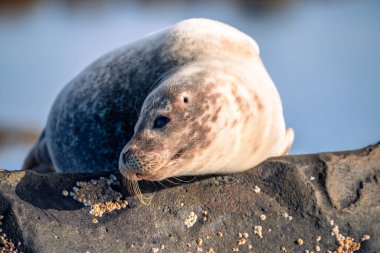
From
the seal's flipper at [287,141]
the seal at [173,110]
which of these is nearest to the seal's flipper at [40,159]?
the seal at [173,110]

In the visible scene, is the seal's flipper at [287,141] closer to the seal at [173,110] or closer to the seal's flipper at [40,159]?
the seal at [173,110]

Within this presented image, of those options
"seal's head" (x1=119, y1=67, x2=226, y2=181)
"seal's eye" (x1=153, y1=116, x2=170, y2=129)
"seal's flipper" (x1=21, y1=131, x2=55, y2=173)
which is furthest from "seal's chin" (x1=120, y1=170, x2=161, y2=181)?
"seal's flipper" (x1=21, y1=131, x2=55, y2=173)

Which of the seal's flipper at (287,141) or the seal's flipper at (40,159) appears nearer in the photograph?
the seal's flipper at (287,141)

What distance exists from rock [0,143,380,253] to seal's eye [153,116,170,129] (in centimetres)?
37

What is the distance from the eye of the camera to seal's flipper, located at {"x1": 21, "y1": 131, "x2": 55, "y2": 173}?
5945mm

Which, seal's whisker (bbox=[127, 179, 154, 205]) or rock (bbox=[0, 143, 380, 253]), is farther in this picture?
seal's whisker (bbox=[127, 179, 154, 205])

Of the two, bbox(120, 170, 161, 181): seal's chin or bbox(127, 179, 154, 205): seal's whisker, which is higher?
bbox(120, 170, 161, 181): seal's chin

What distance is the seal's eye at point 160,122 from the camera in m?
3.87

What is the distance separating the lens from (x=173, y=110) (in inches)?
153

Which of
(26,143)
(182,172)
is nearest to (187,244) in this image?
(182,172)

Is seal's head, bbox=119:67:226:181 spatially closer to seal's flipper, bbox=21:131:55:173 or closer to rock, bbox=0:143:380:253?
rock, bbox=0:143:380:253

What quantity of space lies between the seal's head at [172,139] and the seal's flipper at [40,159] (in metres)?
2.14

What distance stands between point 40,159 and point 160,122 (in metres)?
2.43

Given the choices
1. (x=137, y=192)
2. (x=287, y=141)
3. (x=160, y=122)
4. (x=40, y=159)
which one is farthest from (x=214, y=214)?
(x=40, y=159)
